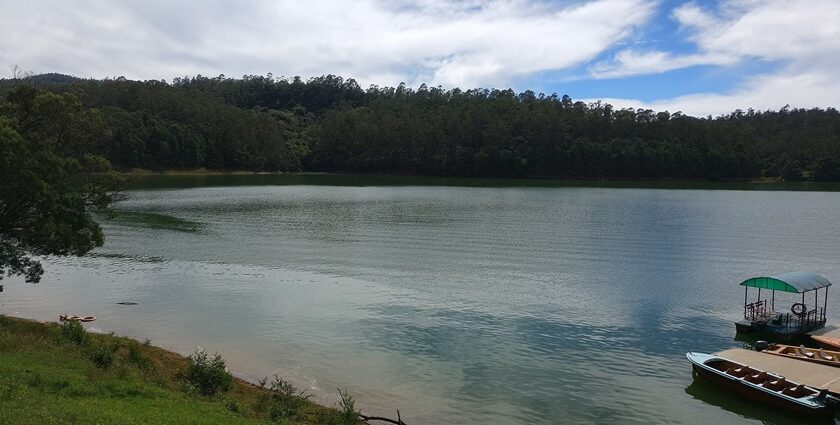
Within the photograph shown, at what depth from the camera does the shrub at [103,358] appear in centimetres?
1842

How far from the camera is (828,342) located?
26.8m

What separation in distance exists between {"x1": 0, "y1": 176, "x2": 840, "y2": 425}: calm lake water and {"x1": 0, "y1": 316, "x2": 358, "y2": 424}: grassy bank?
294 cm

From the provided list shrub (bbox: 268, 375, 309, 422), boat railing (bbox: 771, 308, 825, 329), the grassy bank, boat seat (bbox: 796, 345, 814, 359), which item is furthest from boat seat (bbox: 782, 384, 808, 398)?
shrub (bbox: 268, 375, 309, 422)

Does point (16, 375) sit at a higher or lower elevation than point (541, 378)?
higher

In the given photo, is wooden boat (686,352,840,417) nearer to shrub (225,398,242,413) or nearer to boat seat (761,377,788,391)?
boat seat (761,377,788,391)

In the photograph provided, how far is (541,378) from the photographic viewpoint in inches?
894

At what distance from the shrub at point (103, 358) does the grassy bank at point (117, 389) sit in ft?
0.09

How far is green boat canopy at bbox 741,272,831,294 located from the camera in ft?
94.3

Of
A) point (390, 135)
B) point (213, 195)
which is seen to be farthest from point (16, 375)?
point (390, 135)

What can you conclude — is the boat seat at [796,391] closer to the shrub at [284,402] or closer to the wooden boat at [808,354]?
the wooden boat at [808,354]

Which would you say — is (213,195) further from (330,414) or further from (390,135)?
(390,135)

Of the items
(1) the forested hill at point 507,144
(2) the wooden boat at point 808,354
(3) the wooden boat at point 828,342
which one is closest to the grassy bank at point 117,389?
(2) the wooden boat at point 808,354

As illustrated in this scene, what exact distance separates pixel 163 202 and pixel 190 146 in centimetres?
8973

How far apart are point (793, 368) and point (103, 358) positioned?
77.3ft
